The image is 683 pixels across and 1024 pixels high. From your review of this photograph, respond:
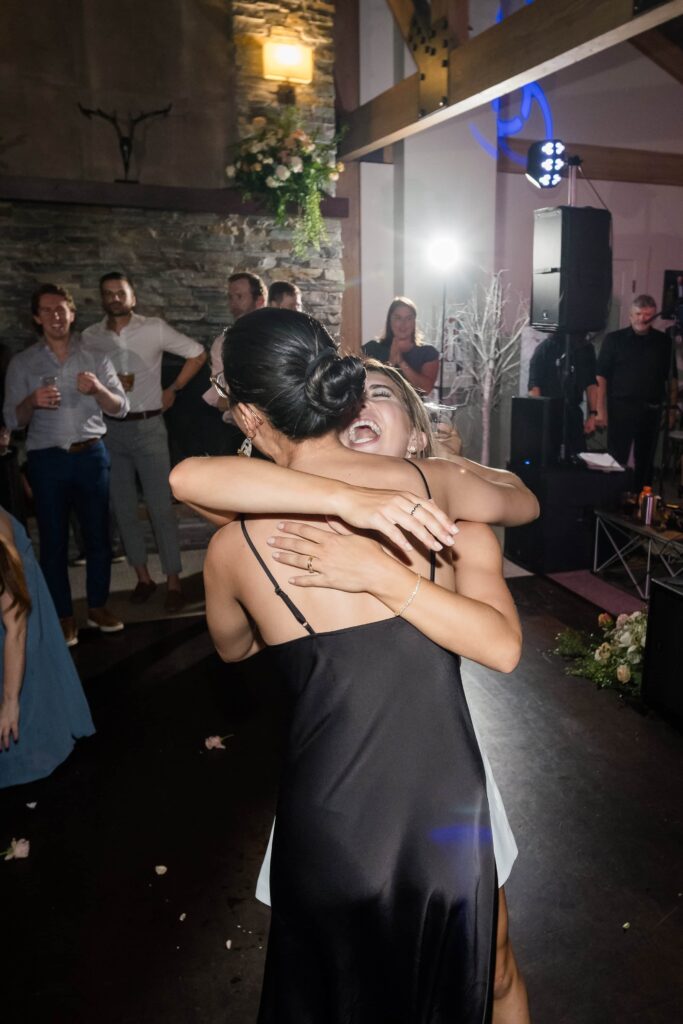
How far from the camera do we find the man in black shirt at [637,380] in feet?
19.2

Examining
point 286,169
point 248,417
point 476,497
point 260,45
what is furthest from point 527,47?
point 248,417

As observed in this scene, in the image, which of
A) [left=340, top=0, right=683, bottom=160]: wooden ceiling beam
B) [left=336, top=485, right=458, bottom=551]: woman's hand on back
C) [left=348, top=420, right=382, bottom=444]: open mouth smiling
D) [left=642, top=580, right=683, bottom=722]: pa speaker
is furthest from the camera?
[left=340, top=0, right=683, bottom=160]: wooden ceiling beam

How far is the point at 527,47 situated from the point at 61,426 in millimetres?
2822

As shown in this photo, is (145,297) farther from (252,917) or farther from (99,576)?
(252,917)

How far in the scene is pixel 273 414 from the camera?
1.12 meters

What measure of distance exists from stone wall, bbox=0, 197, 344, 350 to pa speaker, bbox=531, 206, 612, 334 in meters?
1.53

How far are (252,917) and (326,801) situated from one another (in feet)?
3.90

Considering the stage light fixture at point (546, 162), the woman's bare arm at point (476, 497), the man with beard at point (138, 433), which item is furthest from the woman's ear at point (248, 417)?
the stage light fixture at point (546, 162)

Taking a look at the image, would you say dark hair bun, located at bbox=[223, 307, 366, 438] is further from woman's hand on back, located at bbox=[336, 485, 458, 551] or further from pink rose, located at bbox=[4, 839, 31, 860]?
pink rose, located at bbox=[4, 839, 31, 860]

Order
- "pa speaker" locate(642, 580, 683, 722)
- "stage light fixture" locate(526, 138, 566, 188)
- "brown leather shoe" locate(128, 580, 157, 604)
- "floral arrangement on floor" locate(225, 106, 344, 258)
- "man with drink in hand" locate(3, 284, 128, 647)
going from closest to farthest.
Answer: "pa speaker" locate(642, 580, 683, 722) < "man with drink in hand" locate(3, 284, 128, 647) < "brown leather shoe" locate(128, 580, 157, 604) < "floral arrangement on floor" locate(225, 106, 344, 258) < "stage light fixture" locate(526, 138, 566, 188)

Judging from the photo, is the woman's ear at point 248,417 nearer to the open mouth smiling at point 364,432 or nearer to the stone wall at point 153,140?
the open mouth smiling at point 364,432

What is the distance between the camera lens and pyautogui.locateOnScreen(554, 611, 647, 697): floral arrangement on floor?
3.26 metres

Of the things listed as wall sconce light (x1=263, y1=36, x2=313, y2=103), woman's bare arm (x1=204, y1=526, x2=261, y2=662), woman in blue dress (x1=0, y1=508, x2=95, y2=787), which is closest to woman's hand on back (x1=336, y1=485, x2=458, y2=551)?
woman's bare arm (x1=204, y1=526, x2=261, y2=662)

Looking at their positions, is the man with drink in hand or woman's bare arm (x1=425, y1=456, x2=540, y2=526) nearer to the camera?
woman's bare arm (x1=425, y1=456, x2=540, y2=526)
